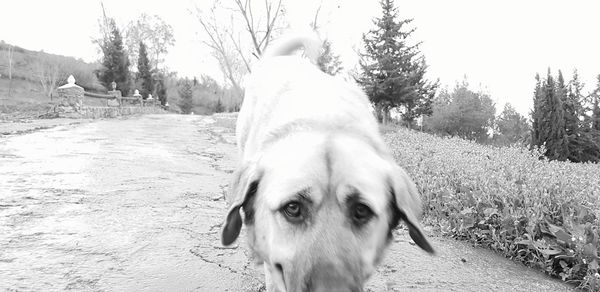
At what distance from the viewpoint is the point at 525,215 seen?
11.1ft

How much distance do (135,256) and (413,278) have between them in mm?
1829

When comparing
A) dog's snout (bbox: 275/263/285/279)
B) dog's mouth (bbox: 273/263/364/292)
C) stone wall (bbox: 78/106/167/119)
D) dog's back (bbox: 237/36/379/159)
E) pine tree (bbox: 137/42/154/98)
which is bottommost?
stone wall (bbox: 78/106/167/119)

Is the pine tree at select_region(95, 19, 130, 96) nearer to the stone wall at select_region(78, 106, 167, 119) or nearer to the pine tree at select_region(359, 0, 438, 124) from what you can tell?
the stone wall at select_region(78, 106, 167, 119)

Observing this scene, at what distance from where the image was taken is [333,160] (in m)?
1.94

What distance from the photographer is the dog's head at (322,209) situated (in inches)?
68.3

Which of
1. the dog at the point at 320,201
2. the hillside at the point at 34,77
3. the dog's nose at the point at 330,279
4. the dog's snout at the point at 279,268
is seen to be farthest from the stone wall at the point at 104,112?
the dog's nose at the point at 330,279

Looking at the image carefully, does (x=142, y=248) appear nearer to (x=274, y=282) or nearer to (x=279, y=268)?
(x=274, y=282)

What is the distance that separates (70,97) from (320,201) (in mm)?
21435

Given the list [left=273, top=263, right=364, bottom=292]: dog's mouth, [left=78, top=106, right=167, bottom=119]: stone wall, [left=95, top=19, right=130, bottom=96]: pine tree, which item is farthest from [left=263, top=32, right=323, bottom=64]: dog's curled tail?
[left=95, top=19, right=130, bottom=96]: pine tree

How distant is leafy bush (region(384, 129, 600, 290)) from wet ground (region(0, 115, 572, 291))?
15 centimetres

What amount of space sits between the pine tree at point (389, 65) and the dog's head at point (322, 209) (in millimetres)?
29047

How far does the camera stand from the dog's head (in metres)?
1.74

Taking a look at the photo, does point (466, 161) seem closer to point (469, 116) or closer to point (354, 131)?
point (354, 131)

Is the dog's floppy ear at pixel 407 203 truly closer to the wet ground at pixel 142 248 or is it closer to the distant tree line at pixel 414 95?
the wet ground at pixel 142 248
